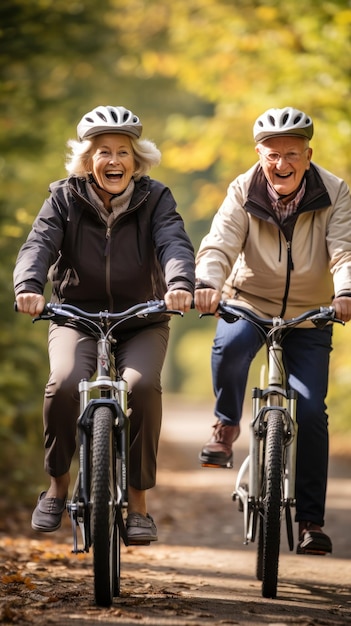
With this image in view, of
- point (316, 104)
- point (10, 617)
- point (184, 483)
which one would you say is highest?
point (316, 104)

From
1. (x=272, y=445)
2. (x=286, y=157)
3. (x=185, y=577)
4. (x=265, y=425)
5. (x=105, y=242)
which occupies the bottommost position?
(x=185, y=577)

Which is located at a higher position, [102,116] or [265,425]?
[102,116]

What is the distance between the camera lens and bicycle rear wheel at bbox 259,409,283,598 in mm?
5582

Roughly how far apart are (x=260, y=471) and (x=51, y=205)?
1.85m

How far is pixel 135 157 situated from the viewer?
5984mm

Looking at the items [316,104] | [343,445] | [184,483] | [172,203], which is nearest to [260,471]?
[172,203]

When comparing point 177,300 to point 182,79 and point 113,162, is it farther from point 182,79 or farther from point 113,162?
point 182,79

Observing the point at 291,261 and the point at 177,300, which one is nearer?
the point at 177,300

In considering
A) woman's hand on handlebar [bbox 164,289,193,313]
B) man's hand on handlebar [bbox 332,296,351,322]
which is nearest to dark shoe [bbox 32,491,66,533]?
woman's hand on handlebar [bbox 164,289,193,313]

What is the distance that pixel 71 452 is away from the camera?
5.69 meters

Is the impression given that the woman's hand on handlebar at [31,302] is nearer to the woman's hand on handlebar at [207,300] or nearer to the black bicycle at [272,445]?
the woman's hand on handlebar at [207,300]

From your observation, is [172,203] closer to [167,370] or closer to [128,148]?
[128,148]

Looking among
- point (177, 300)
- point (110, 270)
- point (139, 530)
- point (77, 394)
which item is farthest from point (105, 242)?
point (139, 530)

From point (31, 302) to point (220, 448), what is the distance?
1.76 metres
